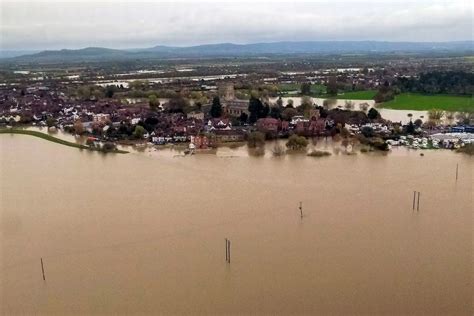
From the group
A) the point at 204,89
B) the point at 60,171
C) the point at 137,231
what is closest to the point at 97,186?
the point at 60,171

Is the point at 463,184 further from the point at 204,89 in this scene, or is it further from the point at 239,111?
the point at 204,89

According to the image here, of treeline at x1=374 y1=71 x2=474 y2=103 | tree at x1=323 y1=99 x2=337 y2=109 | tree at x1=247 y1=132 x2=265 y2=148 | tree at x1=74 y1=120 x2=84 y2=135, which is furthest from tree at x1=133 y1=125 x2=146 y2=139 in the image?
treeline at x1=374 y1=71 x2=474 y2=103

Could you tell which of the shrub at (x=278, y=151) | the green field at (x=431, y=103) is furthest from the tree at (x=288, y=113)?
the green field at (x=431, y=103)

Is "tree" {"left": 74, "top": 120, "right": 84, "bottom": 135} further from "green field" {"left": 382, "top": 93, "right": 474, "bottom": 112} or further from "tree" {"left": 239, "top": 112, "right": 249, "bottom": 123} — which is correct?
"green field" {"left": 382, "top": 93, "right": 474, "bottom": 112}

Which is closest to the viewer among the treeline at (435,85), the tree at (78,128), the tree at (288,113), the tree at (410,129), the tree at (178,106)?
the tree at (410,129)

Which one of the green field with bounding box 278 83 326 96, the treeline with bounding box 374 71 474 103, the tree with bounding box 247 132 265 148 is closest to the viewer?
the tree with bounding box 247 132 265 148

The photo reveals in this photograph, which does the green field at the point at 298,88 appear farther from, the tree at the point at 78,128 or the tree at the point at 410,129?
the tree at the point at 78,128
